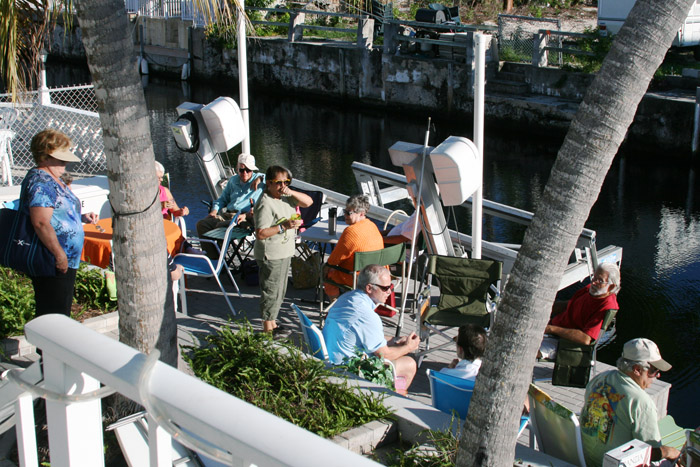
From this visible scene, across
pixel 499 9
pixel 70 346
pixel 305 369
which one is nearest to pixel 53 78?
pixel 499 9

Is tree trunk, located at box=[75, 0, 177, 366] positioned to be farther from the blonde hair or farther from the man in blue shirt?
the man in blue shirt

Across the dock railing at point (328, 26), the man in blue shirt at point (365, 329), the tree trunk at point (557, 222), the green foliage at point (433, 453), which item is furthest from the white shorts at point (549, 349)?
the dock railing at point (328, 26)

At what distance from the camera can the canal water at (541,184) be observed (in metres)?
8.86

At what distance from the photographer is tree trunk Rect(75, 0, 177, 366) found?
3.55 meters

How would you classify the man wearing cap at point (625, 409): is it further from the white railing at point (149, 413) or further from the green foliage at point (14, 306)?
the green foliage at point (14, 306)

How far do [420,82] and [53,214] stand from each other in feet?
69.6

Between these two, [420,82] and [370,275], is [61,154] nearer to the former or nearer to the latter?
[370,275]

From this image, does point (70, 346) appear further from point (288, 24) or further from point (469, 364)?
point (288, 24)

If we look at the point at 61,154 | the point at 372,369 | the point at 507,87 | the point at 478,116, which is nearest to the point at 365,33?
the point at 507,87

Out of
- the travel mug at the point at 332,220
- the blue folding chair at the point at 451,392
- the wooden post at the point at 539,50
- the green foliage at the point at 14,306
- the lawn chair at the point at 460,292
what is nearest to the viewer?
the blue folding chair at the point at 451,392

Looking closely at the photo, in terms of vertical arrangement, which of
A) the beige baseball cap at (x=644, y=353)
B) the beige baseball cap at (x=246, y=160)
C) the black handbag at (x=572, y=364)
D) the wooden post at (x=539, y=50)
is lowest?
the black handbag at (x=572, y=364)

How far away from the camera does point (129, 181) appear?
12.2ft

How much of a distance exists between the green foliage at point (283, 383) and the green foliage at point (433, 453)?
1.08ft

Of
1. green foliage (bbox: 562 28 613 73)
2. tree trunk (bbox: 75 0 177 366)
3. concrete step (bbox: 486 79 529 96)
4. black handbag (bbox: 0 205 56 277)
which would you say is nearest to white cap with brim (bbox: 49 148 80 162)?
black handbag (bbox: 0 205 56 277)
